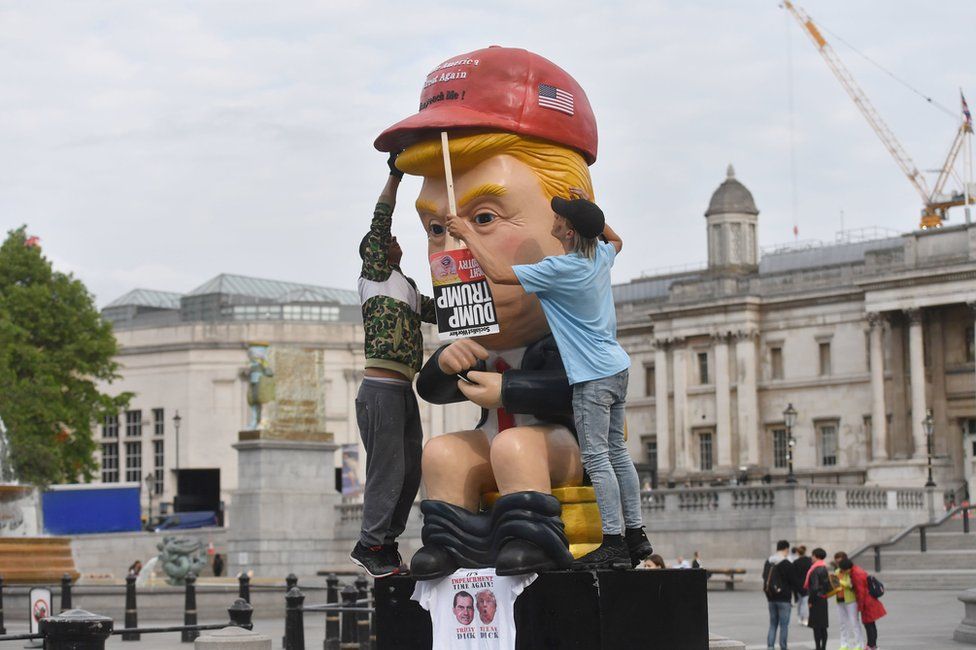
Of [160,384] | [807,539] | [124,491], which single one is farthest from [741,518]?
[160,384]

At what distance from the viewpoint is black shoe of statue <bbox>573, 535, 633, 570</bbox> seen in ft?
30.2

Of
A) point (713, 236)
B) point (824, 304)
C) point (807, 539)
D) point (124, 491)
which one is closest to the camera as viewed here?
point (807, 539)

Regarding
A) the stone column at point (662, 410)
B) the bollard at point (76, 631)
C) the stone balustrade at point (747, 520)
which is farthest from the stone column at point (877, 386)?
the bollard at point (76, 631)

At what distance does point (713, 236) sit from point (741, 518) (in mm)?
43050

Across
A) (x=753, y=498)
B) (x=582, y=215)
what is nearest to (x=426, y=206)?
(x=582, y=215)

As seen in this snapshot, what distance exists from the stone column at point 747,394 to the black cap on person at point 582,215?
6959cm

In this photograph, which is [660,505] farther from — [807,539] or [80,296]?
[80,296]

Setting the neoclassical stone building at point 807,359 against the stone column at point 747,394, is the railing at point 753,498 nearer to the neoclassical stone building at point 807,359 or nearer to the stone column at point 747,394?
the neoclassical stone building at point 807,359

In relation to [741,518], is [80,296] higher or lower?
higher

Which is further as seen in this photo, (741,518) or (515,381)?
(741,518)

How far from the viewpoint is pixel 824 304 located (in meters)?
76.4

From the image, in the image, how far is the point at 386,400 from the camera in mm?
9867

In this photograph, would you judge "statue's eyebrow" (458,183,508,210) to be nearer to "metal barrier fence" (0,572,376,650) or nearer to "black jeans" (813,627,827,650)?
"metal barrier fence" (0,572,376,650)

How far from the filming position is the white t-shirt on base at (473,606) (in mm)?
9273
